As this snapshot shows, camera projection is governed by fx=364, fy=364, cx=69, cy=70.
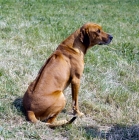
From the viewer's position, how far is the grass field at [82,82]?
5.02 metres

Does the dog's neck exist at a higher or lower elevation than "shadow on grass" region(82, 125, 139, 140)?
higher

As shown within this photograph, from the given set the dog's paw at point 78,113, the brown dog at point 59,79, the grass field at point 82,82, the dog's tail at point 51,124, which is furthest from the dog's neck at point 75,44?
the dog's tail at point 51,124

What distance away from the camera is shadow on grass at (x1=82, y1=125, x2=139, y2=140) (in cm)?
502

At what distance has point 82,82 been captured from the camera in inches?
267

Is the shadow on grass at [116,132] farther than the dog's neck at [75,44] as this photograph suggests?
No

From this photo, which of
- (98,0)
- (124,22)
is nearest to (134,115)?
(124,22)

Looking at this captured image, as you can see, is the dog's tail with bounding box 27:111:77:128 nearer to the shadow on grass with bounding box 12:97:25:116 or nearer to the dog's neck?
the shadow on grass with bounding box 12:97:25:116

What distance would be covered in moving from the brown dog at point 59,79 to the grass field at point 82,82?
21 centimetres

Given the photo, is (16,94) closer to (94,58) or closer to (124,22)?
(94,58)

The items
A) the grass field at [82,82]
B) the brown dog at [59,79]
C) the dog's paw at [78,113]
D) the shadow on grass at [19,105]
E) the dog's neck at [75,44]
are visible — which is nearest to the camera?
the grass field at [82,82]

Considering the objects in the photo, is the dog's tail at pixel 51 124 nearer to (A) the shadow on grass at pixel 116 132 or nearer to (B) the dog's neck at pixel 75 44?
(A) the shadow on grass at pixel 116 132

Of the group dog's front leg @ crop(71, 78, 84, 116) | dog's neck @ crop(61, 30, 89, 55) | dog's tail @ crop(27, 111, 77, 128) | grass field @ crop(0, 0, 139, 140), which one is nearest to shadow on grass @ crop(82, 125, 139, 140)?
grass field @ crop(0, 0, 139, 140)

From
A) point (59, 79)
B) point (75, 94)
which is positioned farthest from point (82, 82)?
point (59, 79)

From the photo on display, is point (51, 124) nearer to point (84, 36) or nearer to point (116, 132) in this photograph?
point (116, 132)
